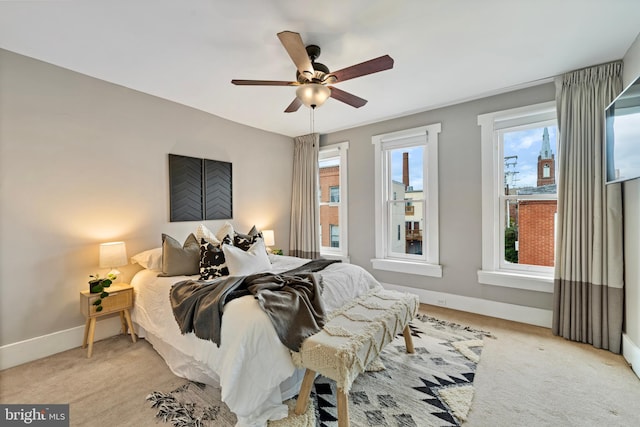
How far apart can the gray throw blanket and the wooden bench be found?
11 centimetres

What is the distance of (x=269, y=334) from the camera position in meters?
1.68

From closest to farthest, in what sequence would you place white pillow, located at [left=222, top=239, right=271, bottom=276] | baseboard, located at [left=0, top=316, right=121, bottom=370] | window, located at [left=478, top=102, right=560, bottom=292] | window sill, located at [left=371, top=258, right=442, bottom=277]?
baseboard, located at [left=0, top=316, right=121, bottom=370] < white pillow, located at [left=222, top=239, right=271, bottom=276] < window, located at [left=478, top=102, right=560, bottom=292] < window sill, located at [left=371, top=258, right=442, bottom=277]

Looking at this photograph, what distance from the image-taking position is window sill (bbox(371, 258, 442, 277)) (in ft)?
12.1

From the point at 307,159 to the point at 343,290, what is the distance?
3.02m

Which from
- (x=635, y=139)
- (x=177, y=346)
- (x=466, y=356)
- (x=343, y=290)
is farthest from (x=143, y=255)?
(x=635, y=139)

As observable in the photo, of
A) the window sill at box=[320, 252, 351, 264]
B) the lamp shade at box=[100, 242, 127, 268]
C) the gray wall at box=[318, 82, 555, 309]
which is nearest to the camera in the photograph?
the lamp shade at box=[100, 242, 127, 268]

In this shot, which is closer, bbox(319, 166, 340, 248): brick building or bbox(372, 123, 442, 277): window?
bbox(372, 123, 442, 277): window

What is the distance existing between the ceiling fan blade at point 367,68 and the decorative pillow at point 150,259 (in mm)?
2532

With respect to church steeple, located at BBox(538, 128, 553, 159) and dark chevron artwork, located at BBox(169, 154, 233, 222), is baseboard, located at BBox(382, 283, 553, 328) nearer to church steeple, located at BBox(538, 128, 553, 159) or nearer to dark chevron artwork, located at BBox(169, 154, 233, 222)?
church steeple, located at BBox(538, 128, 553, 159)

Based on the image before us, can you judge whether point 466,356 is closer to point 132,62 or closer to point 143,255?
point 143,255

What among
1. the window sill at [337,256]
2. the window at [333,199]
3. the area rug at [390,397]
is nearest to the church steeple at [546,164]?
the area rug at [390,397]

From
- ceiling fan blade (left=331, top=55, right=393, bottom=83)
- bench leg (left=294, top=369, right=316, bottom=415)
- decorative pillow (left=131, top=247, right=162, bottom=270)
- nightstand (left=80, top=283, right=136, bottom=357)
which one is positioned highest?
ceiling fan blade (left=331, top=55, right=393, bottom=83)

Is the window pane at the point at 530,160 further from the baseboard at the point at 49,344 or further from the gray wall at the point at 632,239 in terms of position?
the baseboard at the point at 49,344

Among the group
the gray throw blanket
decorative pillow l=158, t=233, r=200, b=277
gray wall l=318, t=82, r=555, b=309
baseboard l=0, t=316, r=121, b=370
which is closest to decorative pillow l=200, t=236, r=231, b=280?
decorative pillow l=158, t=233, r=200, b=277
